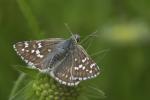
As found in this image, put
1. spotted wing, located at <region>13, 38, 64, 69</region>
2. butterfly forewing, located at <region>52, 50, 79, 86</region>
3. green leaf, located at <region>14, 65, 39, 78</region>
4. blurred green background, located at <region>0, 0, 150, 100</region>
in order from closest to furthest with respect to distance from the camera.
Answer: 1. butterfly forewing, located at <region>52, 50, 79, 86</region>
2. spotted wing, located at <region>13, 38, 64, 69</region>
3. green leaf, located at <region>14, 65, 39, 78</region>
4. blurred green background, located at <region>0, 0, 150, 100</region>

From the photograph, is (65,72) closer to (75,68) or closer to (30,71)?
(75,68)

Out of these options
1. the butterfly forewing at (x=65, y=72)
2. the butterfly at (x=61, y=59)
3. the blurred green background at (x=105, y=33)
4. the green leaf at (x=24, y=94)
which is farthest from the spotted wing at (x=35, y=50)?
the blurred green background at (x=105, y=33)

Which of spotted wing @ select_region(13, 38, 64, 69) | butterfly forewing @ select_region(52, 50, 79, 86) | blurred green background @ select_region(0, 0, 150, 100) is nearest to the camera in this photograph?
butterfly forewing @ select_region(52, 50, 79, 86)

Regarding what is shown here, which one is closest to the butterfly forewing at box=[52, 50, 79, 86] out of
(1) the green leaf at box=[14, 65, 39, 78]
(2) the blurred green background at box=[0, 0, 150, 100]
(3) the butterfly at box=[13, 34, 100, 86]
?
(3) the butterfly at box=[13, 34, 100, 86]

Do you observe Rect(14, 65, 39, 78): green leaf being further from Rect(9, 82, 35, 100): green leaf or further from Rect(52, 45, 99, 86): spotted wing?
Rect(52, 45, 99, 86): spotted wing

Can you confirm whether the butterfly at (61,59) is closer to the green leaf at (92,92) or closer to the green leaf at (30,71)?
the green leaf at (30,71)

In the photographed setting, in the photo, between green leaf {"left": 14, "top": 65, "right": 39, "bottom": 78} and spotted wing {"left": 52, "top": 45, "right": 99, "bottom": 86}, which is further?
green leaf {"left": 14, "top": 65, "right": 39, "bottom": 78}

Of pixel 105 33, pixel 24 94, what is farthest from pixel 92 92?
pixel 105 33
